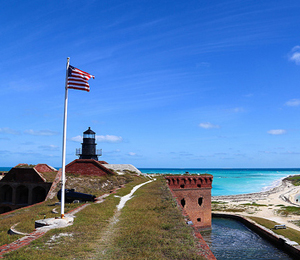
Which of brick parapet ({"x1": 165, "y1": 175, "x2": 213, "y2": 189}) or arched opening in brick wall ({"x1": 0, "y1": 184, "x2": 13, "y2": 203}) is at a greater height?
brick parapet ({"x1": 165, "y1": 175, "x2": 213, "y2": 189})

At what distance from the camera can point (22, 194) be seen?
36969 mm

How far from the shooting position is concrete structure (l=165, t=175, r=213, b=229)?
3384 cm

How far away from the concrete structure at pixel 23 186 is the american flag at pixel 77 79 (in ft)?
76.9

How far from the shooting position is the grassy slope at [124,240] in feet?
26.0

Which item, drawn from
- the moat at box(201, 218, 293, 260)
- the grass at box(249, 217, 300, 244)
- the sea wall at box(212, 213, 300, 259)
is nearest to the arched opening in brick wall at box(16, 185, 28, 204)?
the moat at box(201, 218, 293, 260)

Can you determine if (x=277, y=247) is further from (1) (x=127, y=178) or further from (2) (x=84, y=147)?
(2) (x=84, y=147)

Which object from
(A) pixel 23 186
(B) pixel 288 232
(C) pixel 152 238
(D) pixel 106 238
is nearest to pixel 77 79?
(D) pixel 106 238

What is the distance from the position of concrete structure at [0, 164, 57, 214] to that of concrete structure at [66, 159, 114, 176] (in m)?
3.01

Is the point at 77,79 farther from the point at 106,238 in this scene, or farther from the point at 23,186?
the point at 23,186

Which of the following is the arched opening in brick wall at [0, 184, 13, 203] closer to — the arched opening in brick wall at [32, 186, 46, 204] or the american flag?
the arched opening in brick wall at [32, 186, 46, 204]

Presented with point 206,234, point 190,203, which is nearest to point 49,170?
point 190,203

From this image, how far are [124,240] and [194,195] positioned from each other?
86.6 ft

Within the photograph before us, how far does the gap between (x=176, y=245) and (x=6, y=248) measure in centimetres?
534

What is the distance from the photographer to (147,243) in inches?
358
